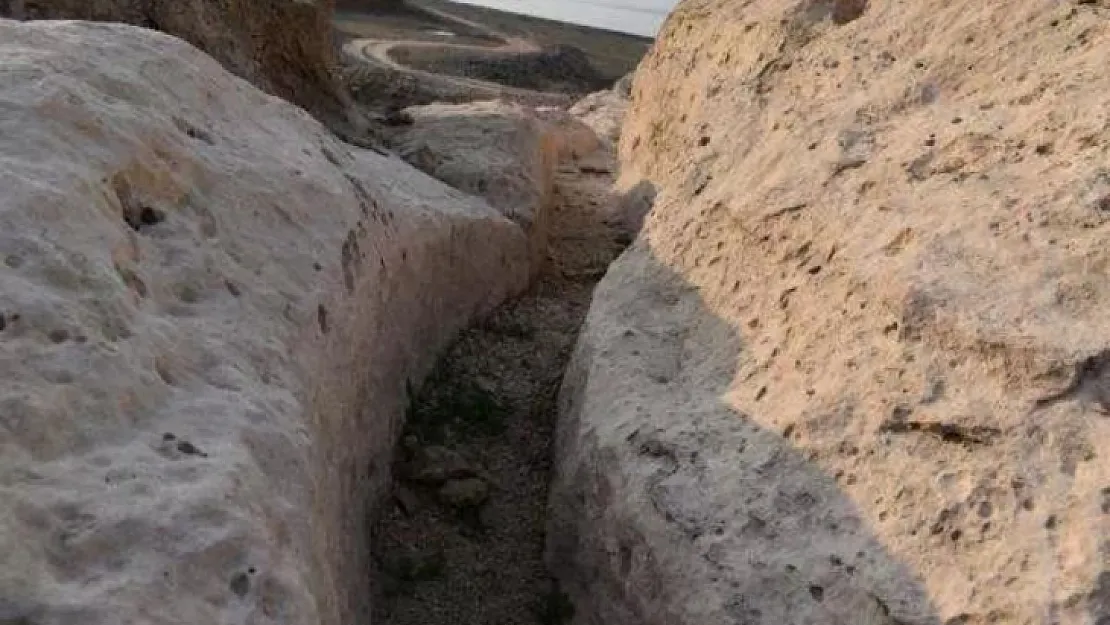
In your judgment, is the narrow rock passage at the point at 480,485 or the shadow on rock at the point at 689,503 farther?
the narrow rock passage at the point at 480,485

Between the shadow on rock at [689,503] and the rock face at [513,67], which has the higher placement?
the shadow on rock at [689,503]

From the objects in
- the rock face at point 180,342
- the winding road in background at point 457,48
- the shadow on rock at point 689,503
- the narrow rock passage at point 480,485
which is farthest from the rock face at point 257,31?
the winding road in background at point 457,48

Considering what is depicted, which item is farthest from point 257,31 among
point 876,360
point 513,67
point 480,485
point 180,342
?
point 513,67

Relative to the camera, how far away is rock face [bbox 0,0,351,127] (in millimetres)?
8789

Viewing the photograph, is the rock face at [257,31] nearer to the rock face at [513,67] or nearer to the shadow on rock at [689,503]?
the shadow on rock at [689,503]

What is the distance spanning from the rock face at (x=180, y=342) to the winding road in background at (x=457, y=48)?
18449 millimetres

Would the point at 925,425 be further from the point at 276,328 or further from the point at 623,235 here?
the point at 623,235

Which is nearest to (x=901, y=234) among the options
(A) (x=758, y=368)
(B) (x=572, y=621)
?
(A) (x=758, y=368)

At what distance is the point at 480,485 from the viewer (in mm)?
6547

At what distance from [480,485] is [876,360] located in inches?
101

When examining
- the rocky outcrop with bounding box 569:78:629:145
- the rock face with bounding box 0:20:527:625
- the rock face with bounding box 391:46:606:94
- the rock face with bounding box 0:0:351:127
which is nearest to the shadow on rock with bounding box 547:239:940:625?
the rock face with bounding box 0:20:527:625

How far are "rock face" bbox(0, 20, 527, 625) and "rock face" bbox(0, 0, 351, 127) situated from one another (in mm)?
2873

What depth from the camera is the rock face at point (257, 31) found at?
28.8 feet

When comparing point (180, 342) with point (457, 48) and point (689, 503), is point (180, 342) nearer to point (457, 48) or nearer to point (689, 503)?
point (689, 503)
